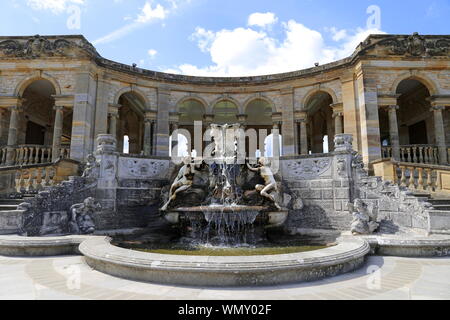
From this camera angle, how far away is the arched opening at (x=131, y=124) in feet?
66.7

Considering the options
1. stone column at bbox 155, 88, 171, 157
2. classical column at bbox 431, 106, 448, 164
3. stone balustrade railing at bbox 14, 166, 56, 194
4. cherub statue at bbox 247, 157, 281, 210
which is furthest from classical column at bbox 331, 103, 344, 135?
stone balustrade railing at bbox 14, 166, 56, 194

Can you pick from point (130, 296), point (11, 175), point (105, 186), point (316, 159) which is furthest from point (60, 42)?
point (130, 296)

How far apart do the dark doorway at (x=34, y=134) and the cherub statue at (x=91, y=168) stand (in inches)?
450

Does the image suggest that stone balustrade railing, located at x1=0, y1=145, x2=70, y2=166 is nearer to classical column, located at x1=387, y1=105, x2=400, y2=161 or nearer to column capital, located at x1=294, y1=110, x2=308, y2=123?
column capital, located at x1=294, y1=110, x2=308, y2=123

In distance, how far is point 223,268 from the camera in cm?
386

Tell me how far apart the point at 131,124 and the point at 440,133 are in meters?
22.1

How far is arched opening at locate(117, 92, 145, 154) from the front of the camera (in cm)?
2032

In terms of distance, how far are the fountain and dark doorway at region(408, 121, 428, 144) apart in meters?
14.4

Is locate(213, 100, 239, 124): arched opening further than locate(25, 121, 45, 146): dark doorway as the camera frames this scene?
Yes

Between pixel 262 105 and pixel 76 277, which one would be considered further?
pixel 262 105

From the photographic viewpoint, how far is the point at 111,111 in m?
16.6
